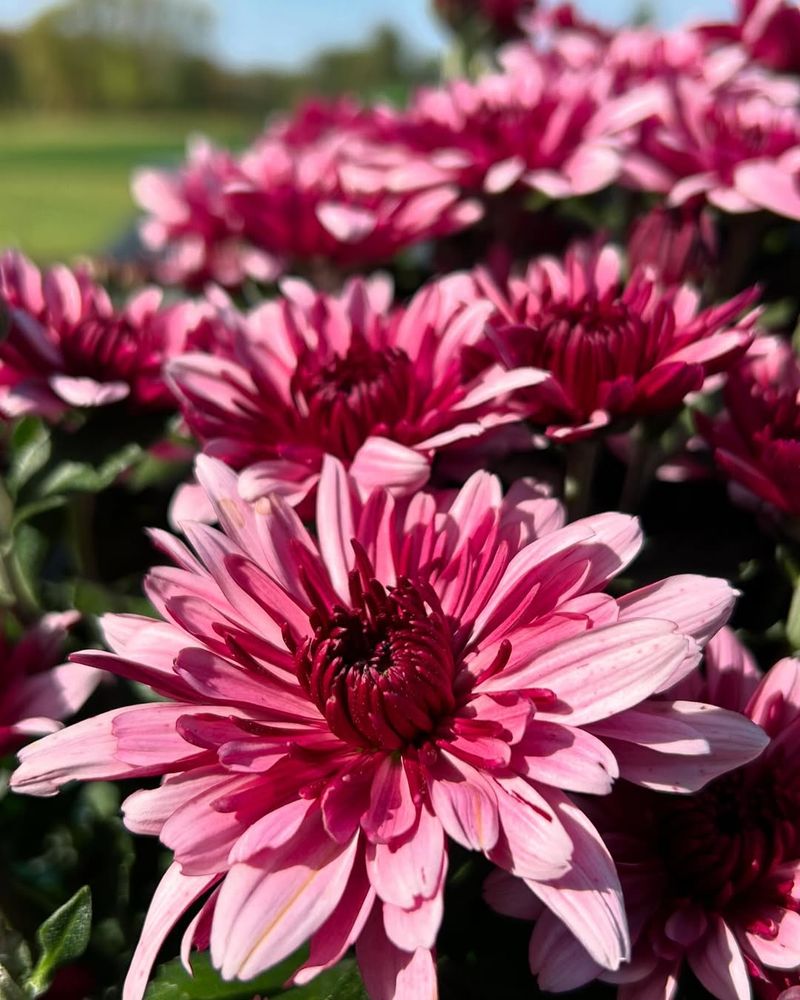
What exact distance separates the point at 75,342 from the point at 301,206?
0.25 m

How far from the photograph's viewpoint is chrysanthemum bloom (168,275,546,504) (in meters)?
0.44

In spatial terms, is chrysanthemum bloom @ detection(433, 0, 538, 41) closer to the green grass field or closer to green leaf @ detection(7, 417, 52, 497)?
the green grass field

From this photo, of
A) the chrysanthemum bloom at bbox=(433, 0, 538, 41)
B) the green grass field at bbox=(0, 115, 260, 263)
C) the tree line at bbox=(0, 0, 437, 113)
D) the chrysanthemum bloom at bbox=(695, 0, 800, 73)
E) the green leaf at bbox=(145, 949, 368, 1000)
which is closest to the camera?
the green leaf at bbox=(145, 949, 368, 1000)

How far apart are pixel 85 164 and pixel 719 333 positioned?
10.4 metres

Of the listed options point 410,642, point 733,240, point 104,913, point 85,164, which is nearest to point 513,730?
point 410,642

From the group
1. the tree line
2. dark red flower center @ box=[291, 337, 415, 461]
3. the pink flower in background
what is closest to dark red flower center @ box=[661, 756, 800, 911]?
dark red flower center @ box=[291, 337, 415, 461]

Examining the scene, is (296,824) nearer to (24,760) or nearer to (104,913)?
(24,760)

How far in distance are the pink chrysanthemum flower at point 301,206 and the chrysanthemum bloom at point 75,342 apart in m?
0.14

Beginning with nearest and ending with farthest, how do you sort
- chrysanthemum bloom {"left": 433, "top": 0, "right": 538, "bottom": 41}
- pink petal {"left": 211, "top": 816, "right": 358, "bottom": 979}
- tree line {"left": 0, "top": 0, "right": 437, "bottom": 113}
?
pink petal {"left": 211, "top": 816, "right": 358, "bottom": 979} → chrysanthemum bloom {"left": 433, "top": 0, "right": 538, "bottom": 41} → tree line {"left": 0, "top": 0, "right": 437, "bottom": 113}

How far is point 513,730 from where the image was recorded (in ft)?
1.12

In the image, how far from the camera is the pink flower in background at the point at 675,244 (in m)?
0.63

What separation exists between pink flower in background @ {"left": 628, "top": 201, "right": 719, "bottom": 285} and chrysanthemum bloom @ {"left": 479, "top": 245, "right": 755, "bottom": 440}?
138 mm

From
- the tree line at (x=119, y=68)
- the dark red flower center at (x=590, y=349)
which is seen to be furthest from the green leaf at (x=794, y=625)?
the tree line at (x=119, y=68)

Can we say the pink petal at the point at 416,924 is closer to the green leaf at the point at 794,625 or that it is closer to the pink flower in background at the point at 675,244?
the green leaf at the point at 794,625
